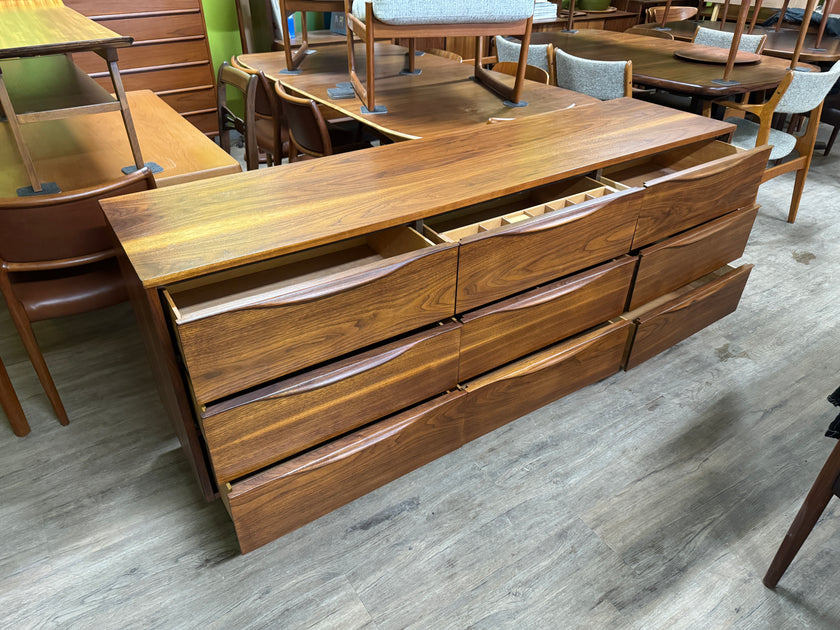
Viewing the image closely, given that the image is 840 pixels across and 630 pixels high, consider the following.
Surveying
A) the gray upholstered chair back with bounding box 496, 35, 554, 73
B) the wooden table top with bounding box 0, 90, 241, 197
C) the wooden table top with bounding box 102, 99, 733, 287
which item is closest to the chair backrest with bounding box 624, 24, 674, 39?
the gray upholstered chair back with bounding box 496, 35, 554, 73

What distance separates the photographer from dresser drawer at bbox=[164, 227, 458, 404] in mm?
993

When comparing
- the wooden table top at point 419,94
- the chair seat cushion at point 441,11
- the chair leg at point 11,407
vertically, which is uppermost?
the chair seat cushion at point 441,11

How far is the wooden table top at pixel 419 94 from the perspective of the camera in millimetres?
1734

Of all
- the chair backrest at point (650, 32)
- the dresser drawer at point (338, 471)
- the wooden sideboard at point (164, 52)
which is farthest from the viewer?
the chair backrest at point (650, 32)

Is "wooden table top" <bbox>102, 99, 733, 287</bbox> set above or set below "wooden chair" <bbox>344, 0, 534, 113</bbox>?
below

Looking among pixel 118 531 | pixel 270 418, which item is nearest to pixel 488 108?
pixel 270 418

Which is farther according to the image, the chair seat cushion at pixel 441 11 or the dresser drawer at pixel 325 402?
the chair seat cushion at pixel 441 11

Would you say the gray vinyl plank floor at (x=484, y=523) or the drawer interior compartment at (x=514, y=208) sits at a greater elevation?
the drawer interior compartment at (x=514, y=208)

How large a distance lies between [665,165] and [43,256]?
6.02ft

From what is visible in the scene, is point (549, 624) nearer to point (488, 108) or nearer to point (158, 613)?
point (158, 613)

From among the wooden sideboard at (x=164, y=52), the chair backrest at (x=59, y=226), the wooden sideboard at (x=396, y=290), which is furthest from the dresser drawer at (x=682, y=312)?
the wooden sideboard at (x=164, y=52)

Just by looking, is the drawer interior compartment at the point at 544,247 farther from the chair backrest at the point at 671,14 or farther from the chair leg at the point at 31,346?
the chair backrest at the point at 671,14

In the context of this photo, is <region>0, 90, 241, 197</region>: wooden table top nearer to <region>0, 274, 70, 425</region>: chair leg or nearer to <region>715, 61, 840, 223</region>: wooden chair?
<region>0, 274, 70, 425</region>: chair leg

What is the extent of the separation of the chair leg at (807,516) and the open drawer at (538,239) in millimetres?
677
